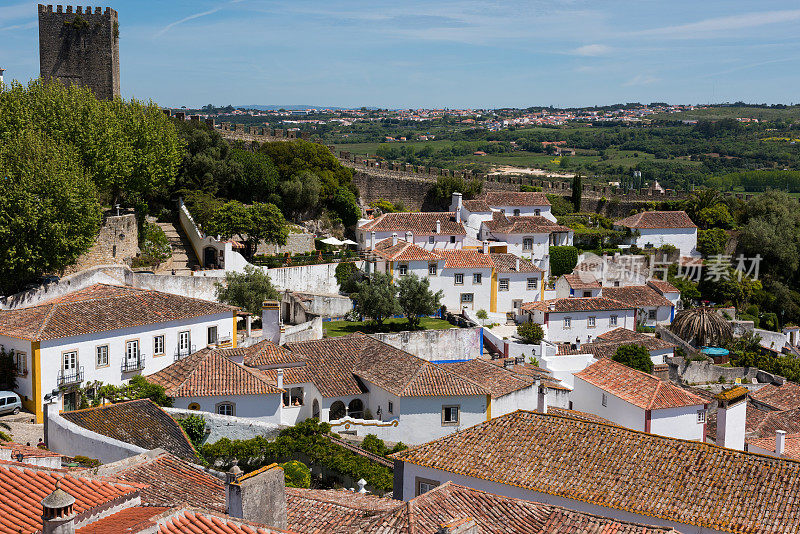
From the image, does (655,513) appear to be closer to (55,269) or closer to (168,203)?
(55,269)

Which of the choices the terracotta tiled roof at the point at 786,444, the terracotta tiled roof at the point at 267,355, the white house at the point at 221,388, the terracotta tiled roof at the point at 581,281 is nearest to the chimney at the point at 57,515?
the white house at the point at 221,388

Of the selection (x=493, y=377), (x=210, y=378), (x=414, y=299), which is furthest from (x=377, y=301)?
(x=210, y=378)

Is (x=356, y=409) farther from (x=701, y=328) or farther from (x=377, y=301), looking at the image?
(x=701, y=328)

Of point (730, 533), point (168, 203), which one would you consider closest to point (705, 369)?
point (168, 203)

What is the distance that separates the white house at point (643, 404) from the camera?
24.2 metres

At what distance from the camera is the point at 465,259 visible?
41094mm

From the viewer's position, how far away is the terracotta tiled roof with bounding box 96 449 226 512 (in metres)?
11.7

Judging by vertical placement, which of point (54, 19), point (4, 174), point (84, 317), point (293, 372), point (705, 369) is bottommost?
point (705, 369)

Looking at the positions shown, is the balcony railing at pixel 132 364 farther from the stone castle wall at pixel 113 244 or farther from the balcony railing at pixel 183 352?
the stone castle wall at pixel 113 244

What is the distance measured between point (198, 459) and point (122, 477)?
21.3ft

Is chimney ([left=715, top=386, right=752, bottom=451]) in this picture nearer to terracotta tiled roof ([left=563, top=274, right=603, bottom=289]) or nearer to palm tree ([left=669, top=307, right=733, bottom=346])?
palm tree ([left=669, top=307, right=733, bottom=346])

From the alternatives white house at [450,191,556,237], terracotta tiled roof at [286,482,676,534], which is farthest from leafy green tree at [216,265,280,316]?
terracotta tiled roof at [286,482,676,534]

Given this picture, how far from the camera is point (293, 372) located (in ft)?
87.2

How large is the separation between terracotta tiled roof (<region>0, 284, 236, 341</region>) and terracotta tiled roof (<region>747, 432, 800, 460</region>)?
51.3ft
